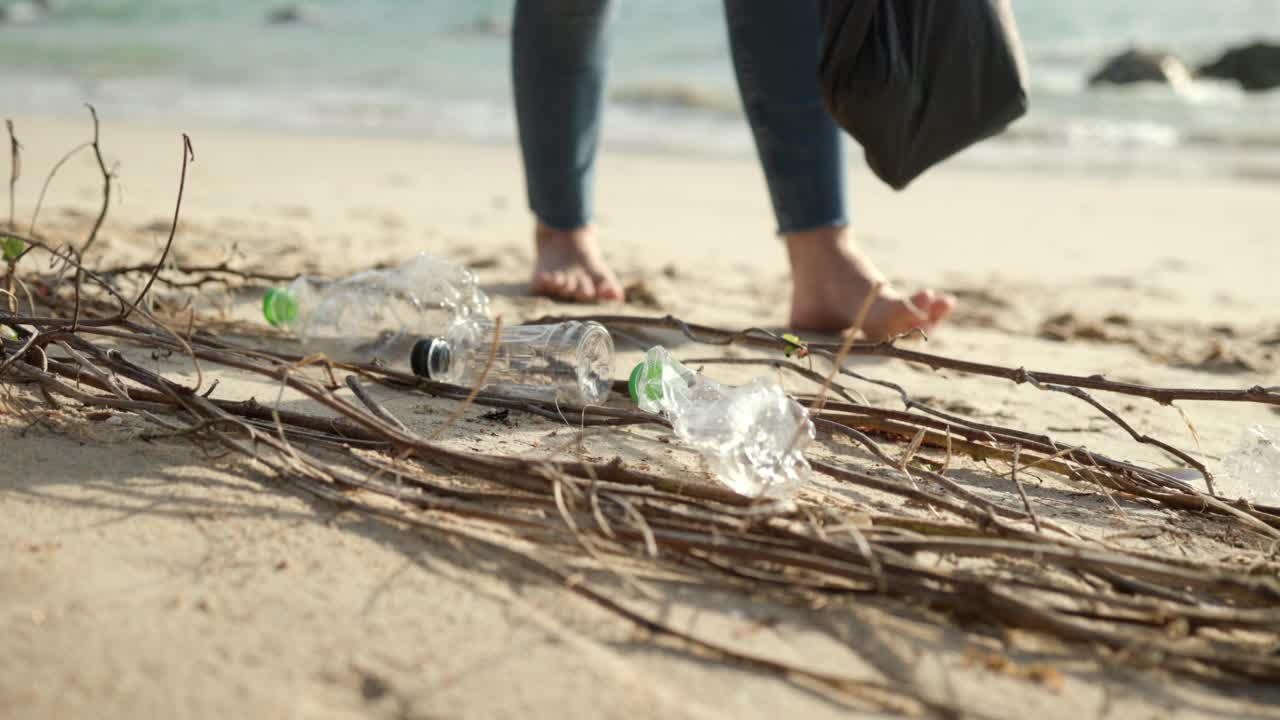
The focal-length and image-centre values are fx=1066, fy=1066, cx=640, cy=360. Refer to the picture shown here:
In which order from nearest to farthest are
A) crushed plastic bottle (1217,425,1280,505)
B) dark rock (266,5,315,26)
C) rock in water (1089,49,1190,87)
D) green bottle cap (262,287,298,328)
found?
crushed plastic bottle (1217,425,1280,505) < green bottle cap (262,287,298,328) < rock in water (1089,49,1190,87) < dark rock (266,5,315,26)

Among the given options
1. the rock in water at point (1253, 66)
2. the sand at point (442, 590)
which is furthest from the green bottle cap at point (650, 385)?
the rock in water at point (1253, 66)

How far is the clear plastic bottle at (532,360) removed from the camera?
1502 millimetres

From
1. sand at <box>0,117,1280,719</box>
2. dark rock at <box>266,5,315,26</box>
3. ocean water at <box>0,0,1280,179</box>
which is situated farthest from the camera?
dark rock at <box>266,5,315,26</box>

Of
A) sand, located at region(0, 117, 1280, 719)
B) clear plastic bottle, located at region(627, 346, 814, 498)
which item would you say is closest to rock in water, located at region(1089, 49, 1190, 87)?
sand, located at region(0, 117, 1280, 719)

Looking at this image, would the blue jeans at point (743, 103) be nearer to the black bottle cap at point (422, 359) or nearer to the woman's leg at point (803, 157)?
the woman's leg at point (803, 157)

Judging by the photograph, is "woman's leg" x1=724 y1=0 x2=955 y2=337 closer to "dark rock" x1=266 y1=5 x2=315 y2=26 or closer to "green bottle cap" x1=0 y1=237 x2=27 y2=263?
"green bottle cap" x1=0 y1=237 x2=27 y2=263

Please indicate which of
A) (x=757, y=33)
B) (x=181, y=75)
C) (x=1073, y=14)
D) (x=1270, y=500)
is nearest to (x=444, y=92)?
(x=181, y=75)

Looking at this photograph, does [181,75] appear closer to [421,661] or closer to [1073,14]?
[421,661]

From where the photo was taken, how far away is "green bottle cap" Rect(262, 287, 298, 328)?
5.77ft

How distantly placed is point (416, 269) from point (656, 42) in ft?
34.0

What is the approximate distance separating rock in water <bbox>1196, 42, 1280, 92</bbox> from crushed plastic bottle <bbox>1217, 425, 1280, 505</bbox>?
10.2 meters

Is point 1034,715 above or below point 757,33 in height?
below

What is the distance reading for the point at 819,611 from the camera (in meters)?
0.92

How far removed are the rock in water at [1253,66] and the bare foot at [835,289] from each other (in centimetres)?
966
